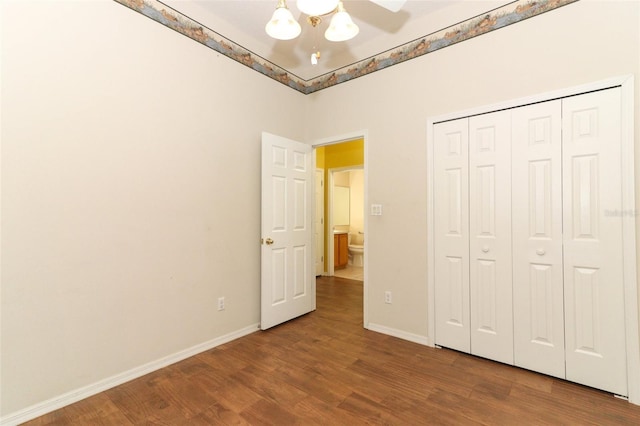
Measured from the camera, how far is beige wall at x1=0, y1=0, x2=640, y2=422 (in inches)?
69.2

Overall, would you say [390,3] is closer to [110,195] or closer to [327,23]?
[327,23]

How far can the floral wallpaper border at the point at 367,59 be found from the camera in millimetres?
2271

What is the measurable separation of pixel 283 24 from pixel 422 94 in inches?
62.9

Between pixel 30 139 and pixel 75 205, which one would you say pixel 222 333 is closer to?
pixel 75 205

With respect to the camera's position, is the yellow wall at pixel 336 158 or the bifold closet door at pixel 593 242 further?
the yellow wall at pixel 336 158

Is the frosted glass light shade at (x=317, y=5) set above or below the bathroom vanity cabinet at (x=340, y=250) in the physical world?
above

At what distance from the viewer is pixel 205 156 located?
265 cm

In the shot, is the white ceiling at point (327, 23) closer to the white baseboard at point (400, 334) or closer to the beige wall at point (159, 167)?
the beige wall at point (159, 167)

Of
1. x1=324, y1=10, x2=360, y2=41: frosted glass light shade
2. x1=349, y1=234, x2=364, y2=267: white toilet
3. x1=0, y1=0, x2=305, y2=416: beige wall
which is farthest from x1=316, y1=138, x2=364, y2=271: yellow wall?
x1=324, y1=10, x2=360, y2=41: frosted glass light shade

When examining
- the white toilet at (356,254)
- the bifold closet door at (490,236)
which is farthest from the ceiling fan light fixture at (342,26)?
the white toilet at (356,254)

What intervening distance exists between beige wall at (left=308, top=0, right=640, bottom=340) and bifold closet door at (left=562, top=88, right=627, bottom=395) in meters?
0.16

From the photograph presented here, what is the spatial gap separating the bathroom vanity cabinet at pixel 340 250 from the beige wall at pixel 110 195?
3434 mm

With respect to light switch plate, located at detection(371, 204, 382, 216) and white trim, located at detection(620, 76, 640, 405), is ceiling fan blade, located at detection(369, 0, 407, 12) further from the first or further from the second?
light switch plate, located at detection(371, 204, 382, 216)

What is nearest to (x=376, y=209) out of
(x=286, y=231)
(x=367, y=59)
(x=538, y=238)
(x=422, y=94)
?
(x=286, y=231)
